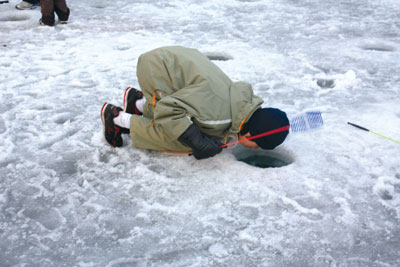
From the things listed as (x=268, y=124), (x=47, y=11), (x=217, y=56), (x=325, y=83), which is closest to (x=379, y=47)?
(x=325, y=83)

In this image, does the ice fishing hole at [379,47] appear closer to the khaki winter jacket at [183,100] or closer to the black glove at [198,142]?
the khaki winter jacket at [183,100]

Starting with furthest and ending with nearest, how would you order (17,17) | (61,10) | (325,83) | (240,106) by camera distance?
(17,17) < (61,10) < (325,83) < (240,106)

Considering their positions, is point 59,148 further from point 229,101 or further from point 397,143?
point 397,143

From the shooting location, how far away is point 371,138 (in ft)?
9.69

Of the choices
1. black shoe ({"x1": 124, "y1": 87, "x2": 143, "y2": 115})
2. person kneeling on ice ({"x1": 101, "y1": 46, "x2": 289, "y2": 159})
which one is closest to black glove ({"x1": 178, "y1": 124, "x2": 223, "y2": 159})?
person kneeling on ice ({"x1": 101, "y1": 46, "x2": 289, "y2": 159})

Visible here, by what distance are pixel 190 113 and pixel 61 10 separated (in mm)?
3797

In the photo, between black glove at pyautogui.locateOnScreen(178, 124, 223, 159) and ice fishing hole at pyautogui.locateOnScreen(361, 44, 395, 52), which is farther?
ice fishing hole at pyautogui.locateOnScreen(361, 44, 395, 52)

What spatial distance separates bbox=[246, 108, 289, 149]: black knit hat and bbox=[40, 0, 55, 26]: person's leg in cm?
385

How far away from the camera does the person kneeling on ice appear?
2422 mm

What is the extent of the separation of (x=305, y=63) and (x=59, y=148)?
2.80 m

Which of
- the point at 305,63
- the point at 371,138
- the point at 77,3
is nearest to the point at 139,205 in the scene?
the point at 371,138

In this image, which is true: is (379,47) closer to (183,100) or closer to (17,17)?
(183,100)

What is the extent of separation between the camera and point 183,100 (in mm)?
2439

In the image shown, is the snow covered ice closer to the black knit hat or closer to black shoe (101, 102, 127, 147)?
black shoe (101, 102, 127, 147)
